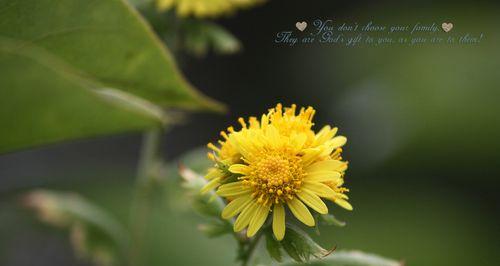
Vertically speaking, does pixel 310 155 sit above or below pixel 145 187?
below

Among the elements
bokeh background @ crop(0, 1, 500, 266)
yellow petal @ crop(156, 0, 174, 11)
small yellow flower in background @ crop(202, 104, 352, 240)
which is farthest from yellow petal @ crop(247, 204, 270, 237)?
bokeh background @ crop(0, 1, 500, 266)

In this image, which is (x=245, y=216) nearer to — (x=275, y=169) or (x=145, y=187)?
(x=275, y=169)

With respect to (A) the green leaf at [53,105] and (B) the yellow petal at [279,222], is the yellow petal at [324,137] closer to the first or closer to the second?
(B) the yellow petal at [279,222]

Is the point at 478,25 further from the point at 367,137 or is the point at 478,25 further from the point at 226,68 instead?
the point at 226,68

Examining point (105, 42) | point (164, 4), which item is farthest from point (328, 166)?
point (164, 4)

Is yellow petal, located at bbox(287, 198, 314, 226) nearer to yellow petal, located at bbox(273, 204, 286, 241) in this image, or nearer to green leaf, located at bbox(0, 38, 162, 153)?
yellow petal, located at bbox(273, 204, 286, 241)

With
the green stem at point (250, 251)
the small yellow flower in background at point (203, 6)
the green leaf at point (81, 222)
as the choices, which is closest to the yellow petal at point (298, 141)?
the green stem at point (250, 251)

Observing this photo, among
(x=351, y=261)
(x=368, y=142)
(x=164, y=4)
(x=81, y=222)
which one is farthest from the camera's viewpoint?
(x=368, y=142)
